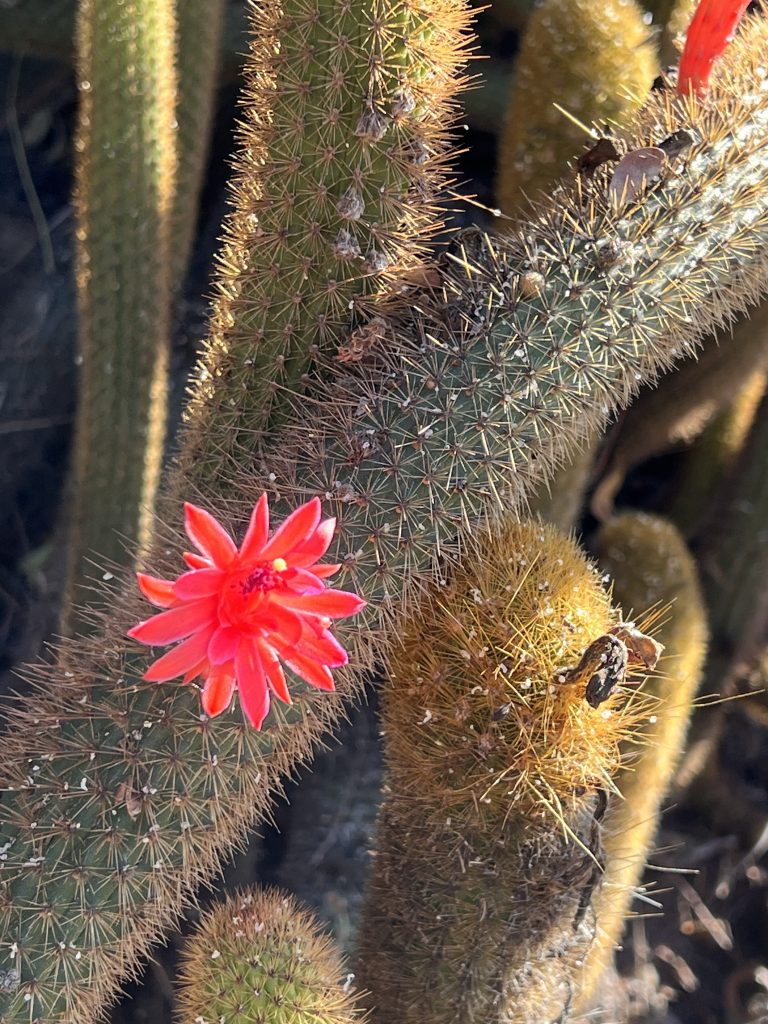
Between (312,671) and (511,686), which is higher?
(511,686)

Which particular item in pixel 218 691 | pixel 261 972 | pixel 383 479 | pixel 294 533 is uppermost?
pixel 383 479

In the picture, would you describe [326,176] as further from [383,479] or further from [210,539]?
[210,539]

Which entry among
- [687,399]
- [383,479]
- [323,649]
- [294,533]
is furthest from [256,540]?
[687,399]

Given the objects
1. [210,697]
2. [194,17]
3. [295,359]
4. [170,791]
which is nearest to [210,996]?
[170,791]

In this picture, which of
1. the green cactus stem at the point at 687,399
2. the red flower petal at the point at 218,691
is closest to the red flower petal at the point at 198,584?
the red flower petal at the point at 218,691

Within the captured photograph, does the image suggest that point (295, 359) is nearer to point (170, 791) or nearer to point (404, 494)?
point (404, 494)

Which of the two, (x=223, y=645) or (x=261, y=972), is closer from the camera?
(x=223, y=645)

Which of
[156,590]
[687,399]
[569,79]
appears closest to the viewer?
[156,590]
